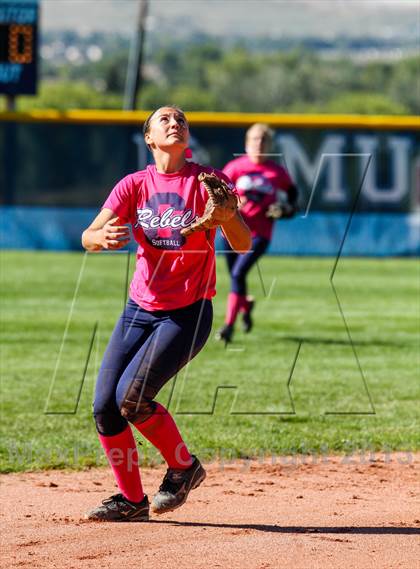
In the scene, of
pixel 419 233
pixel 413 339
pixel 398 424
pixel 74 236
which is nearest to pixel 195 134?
pixel 74 236

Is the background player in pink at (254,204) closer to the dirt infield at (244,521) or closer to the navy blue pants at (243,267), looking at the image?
the navy blue pants at (243,267)

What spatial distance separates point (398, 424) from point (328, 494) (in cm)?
217

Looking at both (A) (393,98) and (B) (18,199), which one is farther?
(A) (393,98)

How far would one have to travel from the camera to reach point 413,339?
1295 centimetres

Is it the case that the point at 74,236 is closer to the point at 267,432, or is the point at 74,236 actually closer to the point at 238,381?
the point at 238,381

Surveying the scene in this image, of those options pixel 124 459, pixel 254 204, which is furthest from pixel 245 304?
pixel 124 459

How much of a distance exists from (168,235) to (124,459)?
1189 millimetres

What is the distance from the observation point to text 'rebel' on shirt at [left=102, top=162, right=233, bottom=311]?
19.9ft

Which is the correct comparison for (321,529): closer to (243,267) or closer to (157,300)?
(157,300)

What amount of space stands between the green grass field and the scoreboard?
6.03 metres

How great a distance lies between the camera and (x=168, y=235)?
19.8ft

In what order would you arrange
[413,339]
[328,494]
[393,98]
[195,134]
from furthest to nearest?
[393,98] → [195,134] → [413,339] → [328,494]

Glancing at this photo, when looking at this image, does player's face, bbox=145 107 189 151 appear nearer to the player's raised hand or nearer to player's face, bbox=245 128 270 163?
the player's raised hand

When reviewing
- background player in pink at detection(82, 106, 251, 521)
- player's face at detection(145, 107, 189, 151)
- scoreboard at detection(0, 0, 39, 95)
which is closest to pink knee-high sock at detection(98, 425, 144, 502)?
background player in pink at detection(82, 106, 251, 521)
